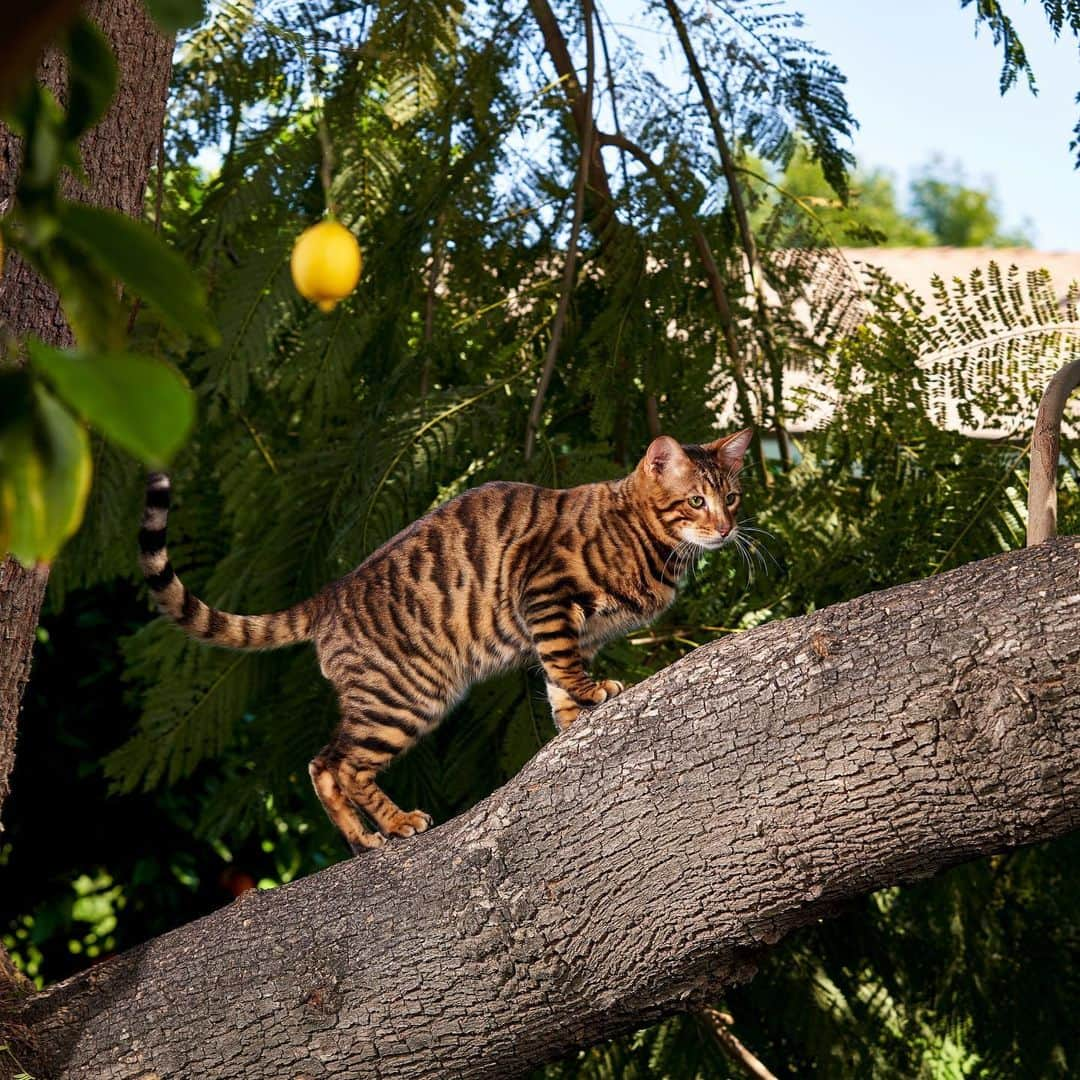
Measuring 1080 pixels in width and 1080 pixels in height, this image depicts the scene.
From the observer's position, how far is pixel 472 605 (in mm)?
3928

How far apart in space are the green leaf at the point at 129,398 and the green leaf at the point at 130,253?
73 mm

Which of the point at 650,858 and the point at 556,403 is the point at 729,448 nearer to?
the point at 556,403

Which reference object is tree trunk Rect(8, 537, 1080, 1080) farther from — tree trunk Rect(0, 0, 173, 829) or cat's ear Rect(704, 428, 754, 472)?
cat's ear Rect(704, 428, 754, 472)

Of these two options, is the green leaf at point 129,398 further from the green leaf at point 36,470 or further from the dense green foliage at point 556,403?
the dense green foliage at point 556,403

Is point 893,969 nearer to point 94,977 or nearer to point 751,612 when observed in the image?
point 751,612

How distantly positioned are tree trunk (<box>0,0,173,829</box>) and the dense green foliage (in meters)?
1.08

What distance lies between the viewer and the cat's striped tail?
3.57 m

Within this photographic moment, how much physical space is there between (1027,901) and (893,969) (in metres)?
0.56

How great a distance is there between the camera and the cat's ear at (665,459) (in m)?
4.04

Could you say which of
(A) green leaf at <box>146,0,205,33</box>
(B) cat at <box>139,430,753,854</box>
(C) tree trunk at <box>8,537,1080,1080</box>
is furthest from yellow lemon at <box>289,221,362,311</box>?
(B) cat at <box>139,430,753,854</box>

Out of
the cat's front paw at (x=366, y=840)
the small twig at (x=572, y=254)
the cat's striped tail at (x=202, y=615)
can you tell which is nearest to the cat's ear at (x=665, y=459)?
the small twig at (x=572, y=254)

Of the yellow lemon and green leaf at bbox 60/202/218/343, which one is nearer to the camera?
green leaf at bbox 60/202/218/343

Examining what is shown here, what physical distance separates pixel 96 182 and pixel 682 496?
181 centimetres

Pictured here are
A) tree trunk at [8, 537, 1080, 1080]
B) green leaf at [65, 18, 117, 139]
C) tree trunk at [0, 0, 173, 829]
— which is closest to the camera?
green leaf at [65, 18, 117, 139]
